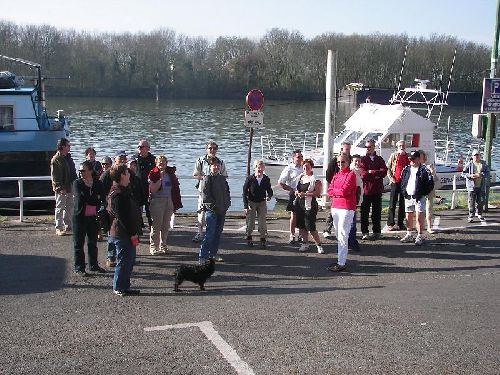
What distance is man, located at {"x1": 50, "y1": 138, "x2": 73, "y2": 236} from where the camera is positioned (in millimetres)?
10750

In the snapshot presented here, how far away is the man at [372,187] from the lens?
36.4ft

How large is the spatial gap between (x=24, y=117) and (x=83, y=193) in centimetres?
1135

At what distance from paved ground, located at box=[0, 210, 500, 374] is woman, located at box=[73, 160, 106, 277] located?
0.31 meters

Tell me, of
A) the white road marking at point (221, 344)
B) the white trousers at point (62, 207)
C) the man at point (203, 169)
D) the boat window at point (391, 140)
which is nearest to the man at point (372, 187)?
the man at point (203, 169)

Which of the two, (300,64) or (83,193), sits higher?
(300,64)

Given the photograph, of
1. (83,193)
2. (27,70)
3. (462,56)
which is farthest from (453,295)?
(462,56)

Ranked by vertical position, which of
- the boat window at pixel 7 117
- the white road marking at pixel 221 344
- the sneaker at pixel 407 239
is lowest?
the white road marking at pixel 221 344

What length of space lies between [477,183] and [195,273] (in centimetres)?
687

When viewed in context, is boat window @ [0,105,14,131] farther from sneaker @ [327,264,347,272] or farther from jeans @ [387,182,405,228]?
sneaker @ [327,264,347,272]

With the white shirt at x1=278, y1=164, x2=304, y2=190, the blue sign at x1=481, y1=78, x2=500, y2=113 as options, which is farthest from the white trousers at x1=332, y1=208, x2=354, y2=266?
the blue sign at x1=481, y1=78, x2=500, y2=113

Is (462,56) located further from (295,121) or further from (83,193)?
(83,193)

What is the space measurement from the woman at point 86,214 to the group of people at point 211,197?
1 centimetres

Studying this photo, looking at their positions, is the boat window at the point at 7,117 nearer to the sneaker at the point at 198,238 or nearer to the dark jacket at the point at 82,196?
the sneaker at the point at 198,238

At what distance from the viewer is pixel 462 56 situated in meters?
88.0
